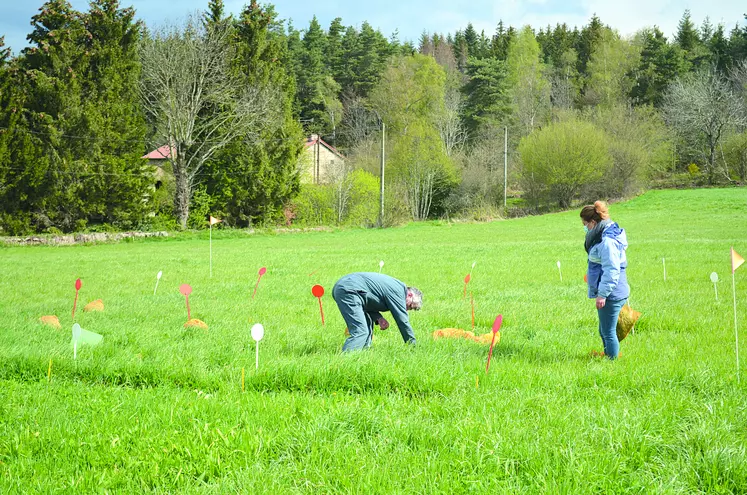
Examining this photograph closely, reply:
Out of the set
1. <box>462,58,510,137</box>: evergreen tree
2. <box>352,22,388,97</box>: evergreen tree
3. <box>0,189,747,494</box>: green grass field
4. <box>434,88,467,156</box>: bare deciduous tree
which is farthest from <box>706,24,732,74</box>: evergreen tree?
<box>0,189,747,494</box>: green grass field

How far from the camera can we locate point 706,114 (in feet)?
191

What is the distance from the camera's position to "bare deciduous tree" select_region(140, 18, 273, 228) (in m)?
37.8

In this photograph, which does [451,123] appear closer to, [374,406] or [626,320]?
[626,320]

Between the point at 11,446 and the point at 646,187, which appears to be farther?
the point at 646,187

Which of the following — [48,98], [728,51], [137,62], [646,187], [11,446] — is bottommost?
[11,446]

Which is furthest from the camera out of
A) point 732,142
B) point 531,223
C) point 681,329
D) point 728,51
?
point 728,51

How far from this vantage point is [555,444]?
3840 millimetres

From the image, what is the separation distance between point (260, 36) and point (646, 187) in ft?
132

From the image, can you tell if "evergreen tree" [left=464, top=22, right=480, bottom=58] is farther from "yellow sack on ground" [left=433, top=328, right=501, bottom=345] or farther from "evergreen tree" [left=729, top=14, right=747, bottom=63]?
"yellow sack on ground" [left=433, top=328, right=501, bottom=345]

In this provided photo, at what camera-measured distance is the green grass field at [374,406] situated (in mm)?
3572

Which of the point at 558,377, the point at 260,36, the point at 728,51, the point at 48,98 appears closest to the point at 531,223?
the point at 260,36

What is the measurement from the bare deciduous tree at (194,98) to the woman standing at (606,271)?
35.1 metres

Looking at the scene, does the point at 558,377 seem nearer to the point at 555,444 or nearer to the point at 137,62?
the point at 555,444

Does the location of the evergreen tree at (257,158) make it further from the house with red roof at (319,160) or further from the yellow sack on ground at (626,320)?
the yellow sack on ground at (626,320)
